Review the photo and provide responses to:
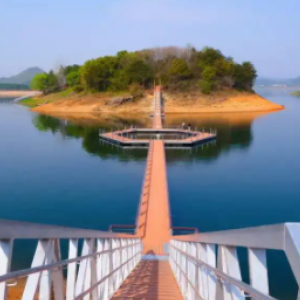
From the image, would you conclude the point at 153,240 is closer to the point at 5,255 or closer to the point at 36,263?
the point at 36,263

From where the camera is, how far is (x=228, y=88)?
219 feet

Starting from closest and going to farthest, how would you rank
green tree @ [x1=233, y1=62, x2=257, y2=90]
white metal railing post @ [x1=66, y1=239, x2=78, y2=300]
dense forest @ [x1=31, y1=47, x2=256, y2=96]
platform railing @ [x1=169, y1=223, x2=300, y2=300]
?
platform railing @ [x1=169, y1=223, x2=300, y2=300] < white metal railing post @ [x1=66, y1=239, x2=78, y2=300] < dense forest @ [x1=31, y1=47, x2=256, y2=96] < green tree @ [x1=233, y1=62, x2=257, y2=90]

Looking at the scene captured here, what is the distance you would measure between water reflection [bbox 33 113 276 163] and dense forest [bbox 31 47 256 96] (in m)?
9.42

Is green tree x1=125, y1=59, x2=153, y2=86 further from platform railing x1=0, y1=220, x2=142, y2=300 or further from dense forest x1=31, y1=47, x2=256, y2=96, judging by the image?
platform railing x1=0, y1=220, x2=142, y2=300

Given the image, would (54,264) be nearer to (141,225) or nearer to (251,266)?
(251,266)

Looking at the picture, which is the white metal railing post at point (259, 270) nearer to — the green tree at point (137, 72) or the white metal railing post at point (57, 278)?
the white metal railing post at point (57, 278)

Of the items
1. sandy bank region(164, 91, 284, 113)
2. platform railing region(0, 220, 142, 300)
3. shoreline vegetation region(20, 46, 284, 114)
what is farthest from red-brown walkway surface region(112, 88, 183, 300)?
shoreline vegetation region(20, 46, 284, 114)

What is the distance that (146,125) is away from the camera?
155 ft

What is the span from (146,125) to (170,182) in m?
24.9

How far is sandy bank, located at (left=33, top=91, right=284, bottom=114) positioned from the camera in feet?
205

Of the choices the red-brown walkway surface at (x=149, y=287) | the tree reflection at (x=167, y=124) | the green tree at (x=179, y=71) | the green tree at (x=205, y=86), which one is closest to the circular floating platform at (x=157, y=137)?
the tree reflection at (x=167, y=124)

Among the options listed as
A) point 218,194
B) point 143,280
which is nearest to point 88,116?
point 218,194

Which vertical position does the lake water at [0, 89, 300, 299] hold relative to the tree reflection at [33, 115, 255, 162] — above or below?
above

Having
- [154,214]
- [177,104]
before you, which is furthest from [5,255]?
[177,104]
